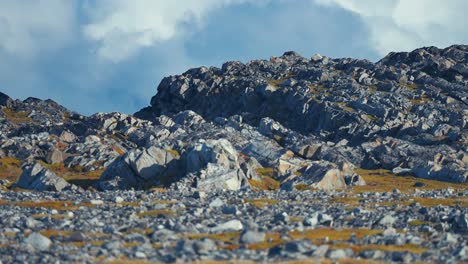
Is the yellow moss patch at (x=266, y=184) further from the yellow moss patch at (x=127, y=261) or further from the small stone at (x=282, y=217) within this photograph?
the yellow moss patch at (x=127, y=261)

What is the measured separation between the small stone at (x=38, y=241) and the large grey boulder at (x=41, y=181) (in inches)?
1927

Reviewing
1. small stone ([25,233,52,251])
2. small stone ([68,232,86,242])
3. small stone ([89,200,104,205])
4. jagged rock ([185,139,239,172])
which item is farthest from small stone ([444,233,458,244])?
jagged rock ([185,139,239,172])

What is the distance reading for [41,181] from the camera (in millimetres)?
91000

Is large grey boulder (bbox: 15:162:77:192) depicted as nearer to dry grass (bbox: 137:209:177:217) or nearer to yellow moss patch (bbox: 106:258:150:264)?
dry grass (bbox: 137:209:177:217)

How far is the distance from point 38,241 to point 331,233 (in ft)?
64.3

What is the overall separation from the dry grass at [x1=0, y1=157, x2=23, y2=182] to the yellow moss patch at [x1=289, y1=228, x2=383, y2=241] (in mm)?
79673

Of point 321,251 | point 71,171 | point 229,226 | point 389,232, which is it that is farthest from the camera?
point 71,171

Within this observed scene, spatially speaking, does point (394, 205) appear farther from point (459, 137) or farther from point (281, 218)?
point (459, 137)

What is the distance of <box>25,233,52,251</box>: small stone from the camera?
39.7 metres

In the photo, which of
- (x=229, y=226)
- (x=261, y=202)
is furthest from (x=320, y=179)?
(x=229, y=226)

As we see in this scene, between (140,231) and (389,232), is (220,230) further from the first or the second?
(389,232)

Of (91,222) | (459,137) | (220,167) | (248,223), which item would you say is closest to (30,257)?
(91,222)

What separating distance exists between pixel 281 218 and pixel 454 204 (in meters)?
26.6

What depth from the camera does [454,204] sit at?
69312 millimetres
